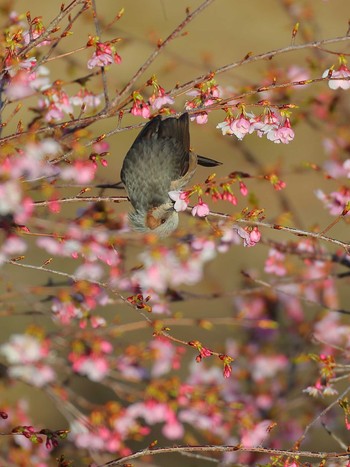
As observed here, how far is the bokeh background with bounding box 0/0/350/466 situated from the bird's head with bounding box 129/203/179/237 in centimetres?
203

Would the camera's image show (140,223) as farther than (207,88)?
Yes

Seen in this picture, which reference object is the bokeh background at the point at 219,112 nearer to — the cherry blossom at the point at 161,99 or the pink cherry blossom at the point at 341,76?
the pink cherry blossom at the point at 341,76

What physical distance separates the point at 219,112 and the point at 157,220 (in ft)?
12.8

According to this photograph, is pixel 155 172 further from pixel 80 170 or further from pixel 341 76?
pixel 341 76

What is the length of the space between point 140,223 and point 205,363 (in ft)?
6.80

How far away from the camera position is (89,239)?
2.95 m

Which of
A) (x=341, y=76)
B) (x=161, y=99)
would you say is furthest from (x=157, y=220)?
(x=341, y=76)

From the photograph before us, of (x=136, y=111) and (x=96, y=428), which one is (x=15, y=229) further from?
(x=96, y=428)

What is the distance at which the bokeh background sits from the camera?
5.48 m

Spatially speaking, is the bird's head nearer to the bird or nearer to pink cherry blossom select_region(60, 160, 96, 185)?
the bird

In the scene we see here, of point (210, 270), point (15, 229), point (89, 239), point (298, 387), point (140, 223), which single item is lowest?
point (298, 387)

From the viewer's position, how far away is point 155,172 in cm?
341

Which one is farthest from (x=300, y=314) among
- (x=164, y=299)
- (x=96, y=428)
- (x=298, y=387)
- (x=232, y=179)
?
(x=232, y=179)

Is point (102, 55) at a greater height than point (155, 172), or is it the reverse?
point (102, 55)
